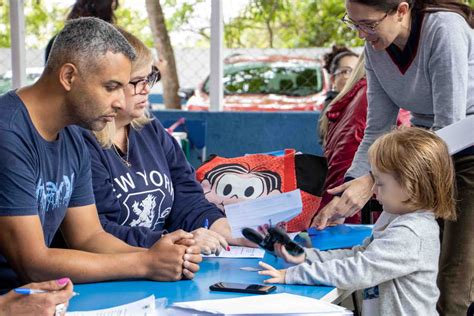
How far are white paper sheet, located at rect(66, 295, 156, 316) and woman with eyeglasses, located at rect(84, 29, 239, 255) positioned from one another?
60cm

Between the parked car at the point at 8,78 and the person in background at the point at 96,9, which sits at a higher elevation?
the person in background at the point at 96,9

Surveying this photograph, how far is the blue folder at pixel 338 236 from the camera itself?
112 inches

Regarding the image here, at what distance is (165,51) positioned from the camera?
9867 mm

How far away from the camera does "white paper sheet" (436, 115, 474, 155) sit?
107 inches

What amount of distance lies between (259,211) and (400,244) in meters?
0.44

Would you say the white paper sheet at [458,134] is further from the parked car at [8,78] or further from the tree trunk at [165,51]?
the tree trunk at [165,51]

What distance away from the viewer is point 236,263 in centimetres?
259

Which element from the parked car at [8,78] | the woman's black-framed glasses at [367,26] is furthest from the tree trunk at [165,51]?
the woman's black-framed glasses at [367,26]

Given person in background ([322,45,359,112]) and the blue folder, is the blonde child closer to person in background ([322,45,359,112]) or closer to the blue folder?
the blue folder

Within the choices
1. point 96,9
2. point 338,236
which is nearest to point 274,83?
point 96,9

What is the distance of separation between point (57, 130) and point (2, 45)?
7.04 meters

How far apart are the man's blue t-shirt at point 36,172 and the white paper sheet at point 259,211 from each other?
18.0 inches

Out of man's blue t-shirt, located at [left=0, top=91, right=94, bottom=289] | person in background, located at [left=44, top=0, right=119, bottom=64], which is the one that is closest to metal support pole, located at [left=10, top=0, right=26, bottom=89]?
person in background, located at [left=44, top=0, right=119, bottom=64]

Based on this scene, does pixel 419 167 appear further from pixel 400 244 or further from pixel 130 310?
pixel 130 310
